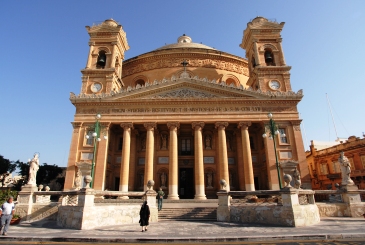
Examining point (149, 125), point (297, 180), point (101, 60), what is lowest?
point (297, 180)

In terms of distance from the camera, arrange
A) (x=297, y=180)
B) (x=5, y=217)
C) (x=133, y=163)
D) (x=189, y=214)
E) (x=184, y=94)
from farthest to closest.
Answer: (x=133, y=163) → (x=184, y=94) → (x=189, y=214) → (x=297, y=180) → (x=5, y=217)

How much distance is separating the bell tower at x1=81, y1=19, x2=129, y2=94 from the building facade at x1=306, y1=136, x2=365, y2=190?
30829mm

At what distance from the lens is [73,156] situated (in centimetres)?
2295

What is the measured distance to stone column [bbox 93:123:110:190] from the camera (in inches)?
861

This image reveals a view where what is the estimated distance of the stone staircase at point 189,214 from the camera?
1521 centimetres

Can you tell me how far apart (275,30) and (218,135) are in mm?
15738

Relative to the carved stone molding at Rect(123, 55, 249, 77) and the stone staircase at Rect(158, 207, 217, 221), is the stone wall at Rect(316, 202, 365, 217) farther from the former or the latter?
the carved stone molding at Rect(123, 55, 249, 77)

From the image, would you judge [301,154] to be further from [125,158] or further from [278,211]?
[125,158]

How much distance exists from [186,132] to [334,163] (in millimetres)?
23463

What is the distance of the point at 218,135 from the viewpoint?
23.7 meters

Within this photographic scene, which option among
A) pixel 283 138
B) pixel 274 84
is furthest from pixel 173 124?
pixel 274 84

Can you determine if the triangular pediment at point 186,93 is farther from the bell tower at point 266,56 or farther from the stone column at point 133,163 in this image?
the stone column at point 133,163

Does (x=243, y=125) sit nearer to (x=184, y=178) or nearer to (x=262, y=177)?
(x=262, y=177)

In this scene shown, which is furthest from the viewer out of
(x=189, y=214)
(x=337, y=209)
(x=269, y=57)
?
(x=269, y=57)
